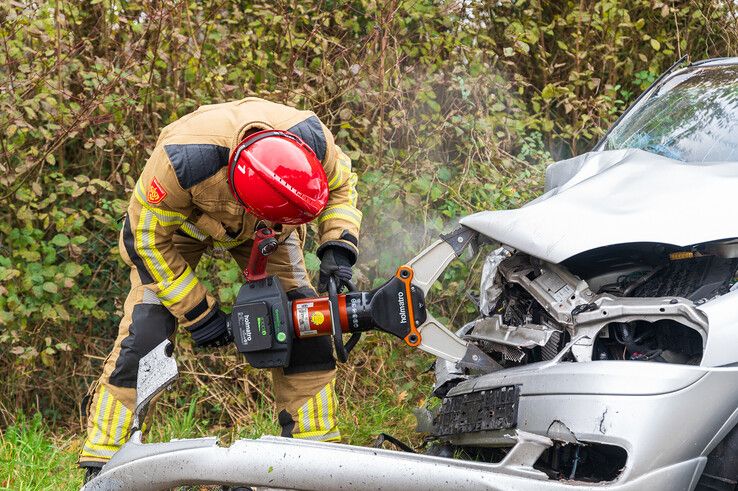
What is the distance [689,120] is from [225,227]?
1.99 metres

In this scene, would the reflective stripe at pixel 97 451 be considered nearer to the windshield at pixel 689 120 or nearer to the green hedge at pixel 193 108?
the green hedge at pixel 193 108

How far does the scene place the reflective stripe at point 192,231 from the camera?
12.2 feet

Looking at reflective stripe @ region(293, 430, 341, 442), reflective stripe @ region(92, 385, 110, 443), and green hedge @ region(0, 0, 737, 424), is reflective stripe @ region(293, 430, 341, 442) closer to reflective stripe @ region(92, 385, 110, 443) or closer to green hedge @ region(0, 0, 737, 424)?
reflective stripe @ region(92, 385, 110, 443)

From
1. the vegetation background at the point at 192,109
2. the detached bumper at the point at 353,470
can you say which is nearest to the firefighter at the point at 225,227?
the vegetation background at the point at 192,109

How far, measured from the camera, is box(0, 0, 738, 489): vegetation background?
5.14 m

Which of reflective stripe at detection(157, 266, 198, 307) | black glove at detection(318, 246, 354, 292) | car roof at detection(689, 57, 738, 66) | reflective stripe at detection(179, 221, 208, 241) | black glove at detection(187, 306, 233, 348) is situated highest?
car roof at detection(689, 57, 738, 66)

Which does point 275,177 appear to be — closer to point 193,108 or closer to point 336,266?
point 336,266

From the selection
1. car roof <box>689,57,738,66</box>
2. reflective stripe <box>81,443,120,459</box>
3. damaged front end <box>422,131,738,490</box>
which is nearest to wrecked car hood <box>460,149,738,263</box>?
damaged front end <box>422,131,738,490</box>

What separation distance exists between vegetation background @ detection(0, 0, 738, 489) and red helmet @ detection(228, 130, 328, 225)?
167 centimetres

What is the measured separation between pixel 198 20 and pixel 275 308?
3092 mm

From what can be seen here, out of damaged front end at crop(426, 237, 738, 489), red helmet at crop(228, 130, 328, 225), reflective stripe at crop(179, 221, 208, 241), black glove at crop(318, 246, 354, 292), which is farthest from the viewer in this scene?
reflective stripe at crop(179, 221, 208, 241)

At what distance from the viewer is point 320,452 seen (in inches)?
99.0

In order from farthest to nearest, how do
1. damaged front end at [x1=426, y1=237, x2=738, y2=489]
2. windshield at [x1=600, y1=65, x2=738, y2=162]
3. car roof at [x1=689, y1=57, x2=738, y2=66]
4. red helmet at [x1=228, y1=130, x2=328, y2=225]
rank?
1. car roof at [x1=689, y1=57, x2=738, y2=66]
2. windshield at [x1=600, y1=65, x2=738, y2=162]
3. red helmet at [x1=228, y1=130, x2=328, y2=225]
4. damaged front end at [x1=426, y1=237, x2=738, y2=489]

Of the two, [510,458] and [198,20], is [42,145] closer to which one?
[198,20]
